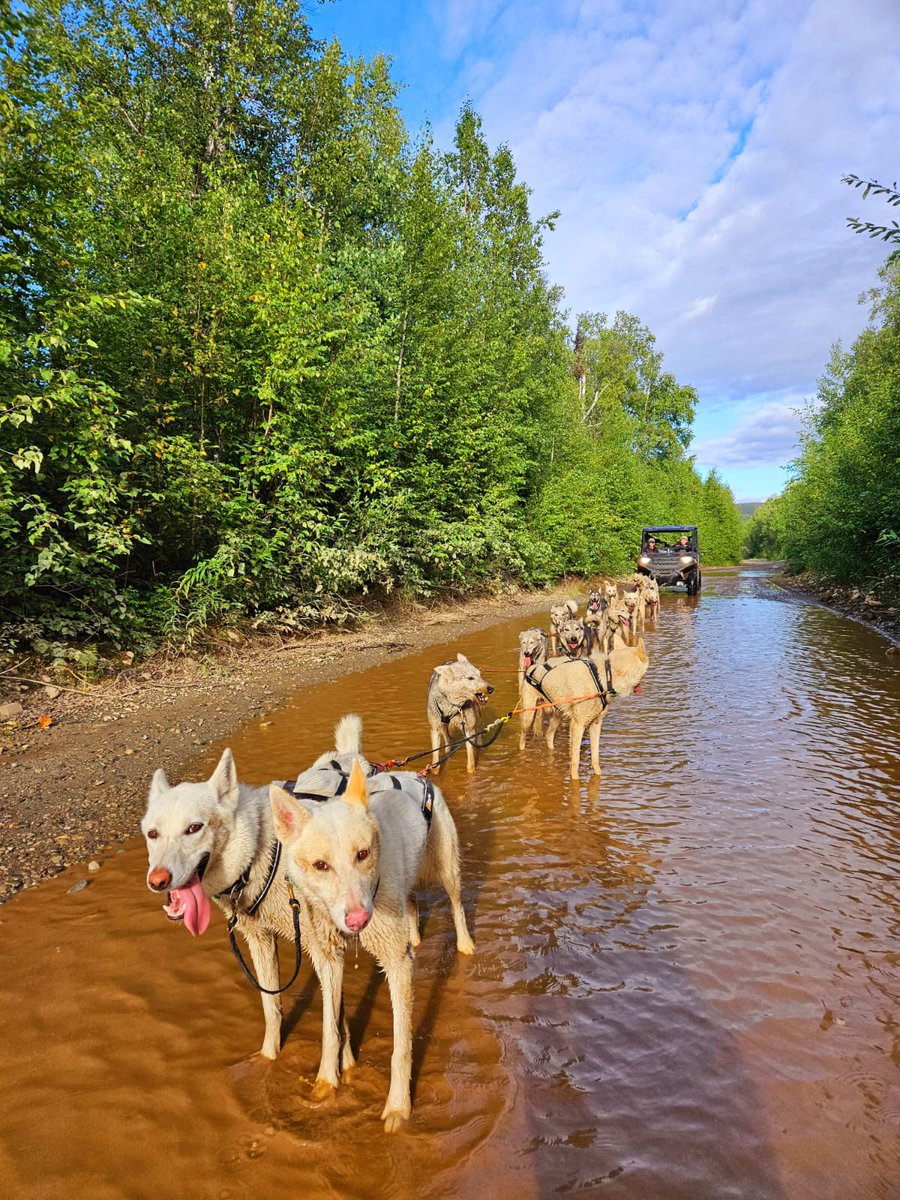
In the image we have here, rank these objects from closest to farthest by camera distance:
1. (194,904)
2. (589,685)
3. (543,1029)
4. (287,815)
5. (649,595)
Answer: (287,815), (194,904), (543,1029), (589,685), (649,595)

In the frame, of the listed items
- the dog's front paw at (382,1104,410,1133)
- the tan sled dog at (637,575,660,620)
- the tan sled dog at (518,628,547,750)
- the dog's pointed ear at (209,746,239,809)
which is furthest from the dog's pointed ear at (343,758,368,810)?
the tan sled dog at (637,575,660,620)

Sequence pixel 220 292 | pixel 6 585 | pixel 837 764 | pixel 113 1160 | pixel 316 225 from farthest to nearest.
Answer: pixel 316 225 < pixel 220 292 < pixel 6 585 < pixel 837 764 < pixel 113 1160

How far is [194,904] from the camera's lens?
9.22ft

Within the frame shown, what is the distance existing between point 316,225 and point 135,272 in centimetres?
946

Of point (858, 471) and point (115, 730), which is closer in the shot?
point (115, 730)

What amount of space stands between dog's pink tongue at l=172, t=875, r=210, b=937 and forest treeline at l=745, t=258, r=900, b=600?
9.75m

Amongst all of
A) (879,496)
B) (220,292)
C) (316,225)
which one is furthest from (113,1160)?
(879,496)

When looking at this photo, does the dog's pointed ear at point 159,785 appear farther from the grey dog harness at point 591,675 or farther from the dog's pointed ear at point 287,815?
the grey dog harness at point 591,675

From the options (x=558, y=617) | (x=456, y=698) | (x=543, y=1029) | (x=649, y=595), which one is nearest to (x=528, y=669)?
(x=456, y=698)

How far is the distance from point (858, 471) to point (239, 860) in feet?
96.6

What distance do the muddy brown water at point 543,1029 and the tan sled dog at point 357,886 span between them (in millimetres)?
339

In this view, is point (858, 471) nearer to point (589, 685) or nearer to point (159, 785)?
point (589, 685)

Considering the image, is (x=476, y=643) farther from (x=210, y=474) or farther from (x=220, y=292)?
(x=220, y=292)

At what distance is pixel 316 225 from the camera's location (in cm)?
1877
